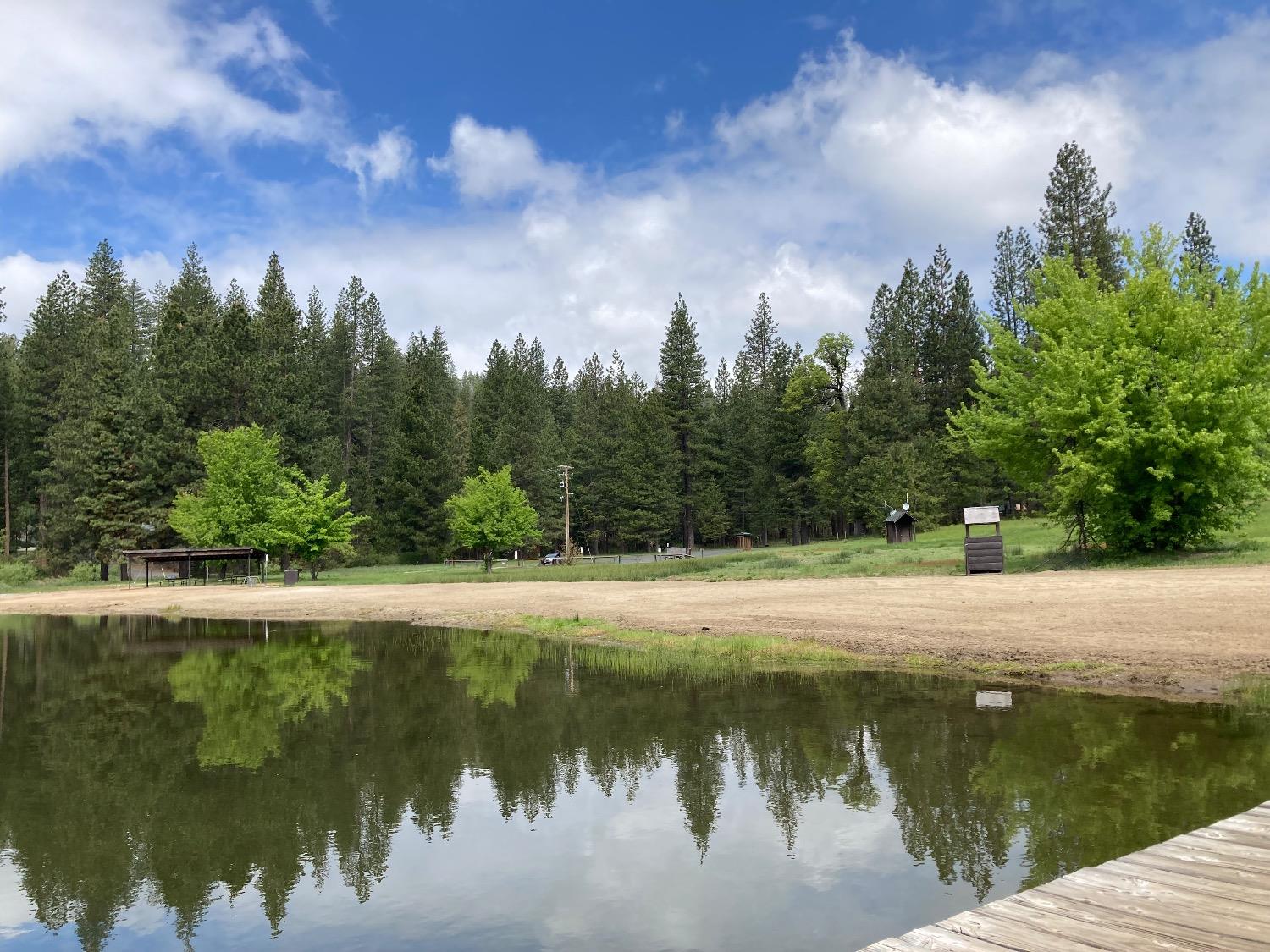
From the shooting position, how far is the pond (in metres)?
7.39

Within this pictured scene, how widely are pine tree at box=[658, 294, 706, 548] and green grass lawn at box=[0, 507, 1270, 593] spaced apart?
102ft

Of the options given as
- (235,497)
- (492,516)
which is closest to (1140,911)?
(235,497)

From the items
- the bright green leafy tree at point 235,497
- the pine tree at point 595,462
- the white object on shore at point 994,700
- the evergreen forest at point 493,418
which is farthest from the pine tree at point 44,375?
the white object on shore at point 994,700

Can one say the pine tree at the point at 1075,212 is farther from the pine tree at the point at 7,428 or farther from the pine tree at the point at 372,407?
the pine tree at the point at 7,428

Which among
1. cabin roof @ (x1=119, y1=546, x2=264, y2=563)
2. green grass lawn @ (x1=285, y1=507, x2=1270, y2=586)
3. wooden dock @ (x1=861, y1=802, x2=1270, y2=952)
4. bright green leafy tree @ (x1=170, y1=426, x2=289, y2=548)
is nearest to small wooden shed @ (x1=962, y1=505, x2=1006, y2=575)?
green grass lawn @ (x1=285, y1=507, x2=1270, y2=586)

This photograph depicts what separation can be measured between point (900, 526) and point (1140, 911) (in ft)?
202

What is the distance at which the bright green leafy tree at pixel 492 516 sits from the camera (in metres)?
67.4

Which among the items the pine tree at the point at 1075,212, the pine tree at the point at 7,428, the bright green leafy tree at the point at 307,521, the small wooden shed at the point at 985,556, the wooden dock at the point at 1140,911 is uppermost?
the pine tree at the point at 1075,212

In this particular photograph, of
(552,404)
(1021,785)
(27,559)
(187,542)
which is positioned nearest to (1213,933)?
(1021,785)

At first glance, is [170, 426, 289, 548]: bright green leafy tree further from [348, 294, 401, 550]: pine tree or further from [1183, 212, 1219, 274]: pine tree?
[1183, 212, 1219, 274]: pine tree

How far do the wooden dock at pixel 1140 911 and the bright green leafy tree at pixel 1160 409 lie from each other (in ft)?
93.6

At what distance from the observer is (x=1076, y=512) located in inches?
1426

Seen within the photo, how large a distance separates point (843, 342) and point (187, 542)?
63.6 meters

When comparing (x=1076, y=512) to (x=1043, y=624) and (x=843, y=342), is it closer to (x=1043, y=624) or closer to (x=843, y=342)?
(x=1043, y=624)
